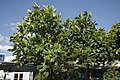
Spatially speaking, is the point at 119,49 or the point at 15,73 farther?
the point at 15,73

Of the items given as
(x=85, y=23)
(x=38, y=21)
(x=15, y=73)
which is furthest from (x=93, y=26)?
(x=15, y=73)

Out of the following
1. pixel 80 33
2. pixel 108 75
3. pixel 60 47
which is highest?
pixel 80 33

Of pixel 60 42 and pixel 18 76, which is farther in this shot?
pixel 18 76

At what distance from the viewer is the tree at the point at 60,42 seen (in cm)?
2741

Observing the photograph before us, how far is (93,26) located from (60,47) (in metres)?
6.34

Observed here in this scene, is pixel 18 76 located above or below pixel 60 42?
below

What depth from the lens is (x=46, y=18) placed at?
93.0ft

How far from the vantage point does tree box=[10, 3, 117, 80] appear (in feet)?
89.9

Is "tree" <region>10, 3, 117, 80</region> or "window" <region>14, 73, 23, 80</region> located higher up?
"tree" <region>10, 3, 117, 80</region>

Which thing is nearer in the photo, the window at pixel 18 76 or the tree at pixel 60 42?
the tree at pixel 60 42

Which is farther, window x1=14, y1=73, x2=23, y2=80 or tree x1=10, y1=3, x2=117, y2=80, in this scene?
window x1=14, y1=73, x2=23, y2=80

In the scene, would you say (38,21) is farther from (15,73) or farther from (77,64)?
(15,73)

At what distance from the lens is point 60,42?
94.3 ft

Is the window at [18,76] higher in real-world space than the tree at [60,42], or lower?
lower
